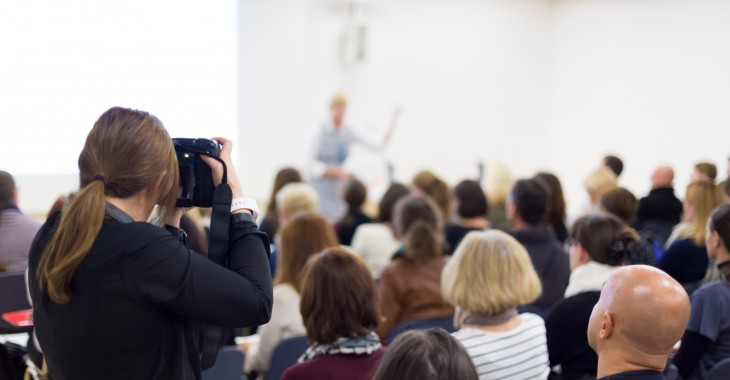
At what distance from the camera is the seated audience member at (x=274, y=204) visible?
5.00 m

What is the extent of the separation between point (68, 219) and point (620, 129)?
353 inches

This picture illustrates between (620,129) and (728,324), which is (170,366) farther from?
(620,129)

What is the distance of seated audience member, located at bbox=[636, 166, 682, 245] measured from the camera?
4516mm

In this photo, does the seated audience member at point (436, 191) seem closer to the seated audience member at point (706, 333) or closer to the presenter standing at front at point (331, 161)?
the presenter standing at front at point (331, 161)

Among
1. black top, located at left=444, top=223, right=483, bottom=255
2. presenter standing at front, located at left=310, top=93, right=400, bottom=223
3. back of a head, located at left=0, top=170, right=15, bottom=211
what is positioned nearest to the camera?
back of a head, located at left=0, top=170, right=15, bottom=211

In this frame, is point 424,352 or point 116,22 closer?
point 424,352

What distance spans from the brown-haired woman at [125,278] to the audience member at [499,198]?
154 inches

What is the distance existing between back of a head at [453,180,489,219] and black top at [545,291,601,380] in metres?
1.77

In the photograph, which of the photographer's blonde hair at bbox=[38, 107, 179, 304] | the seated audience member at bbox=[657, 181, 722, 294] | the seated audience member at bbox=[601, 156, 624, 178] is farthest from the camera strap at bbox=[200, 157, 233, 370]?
the seated audience member at bbox=[601, 156, 624, 178]

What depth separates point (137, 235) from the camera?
1.47 meters

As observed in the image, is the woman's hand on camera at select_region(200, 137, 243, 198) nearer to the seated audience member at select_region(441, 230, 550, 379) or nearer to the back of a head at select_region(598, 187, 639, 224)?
the seated audience member at select_region(441, 230, 550, 379)

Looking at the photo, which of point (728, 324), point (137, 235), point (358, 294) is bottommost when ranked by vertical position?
point (728, 324)

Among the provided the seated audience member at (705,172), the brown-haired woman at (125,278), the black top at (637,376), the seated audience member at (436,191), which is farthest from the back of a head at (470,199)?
the brown-haired woman at (125,278)

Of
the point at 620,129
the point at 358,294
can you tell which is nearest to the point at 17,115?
the point at 358,294
